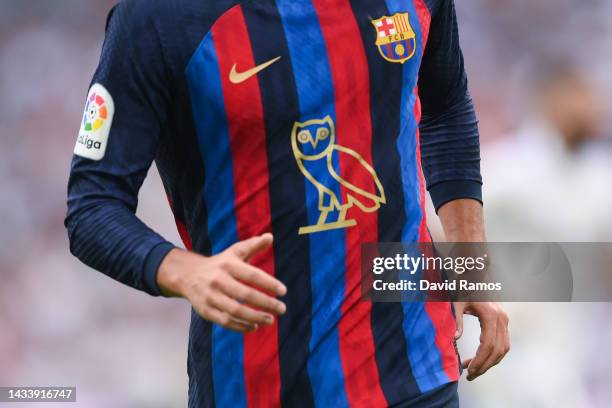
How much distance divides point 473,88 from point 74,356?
7.62 ft

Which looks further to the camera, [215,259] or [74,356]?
[74,356]

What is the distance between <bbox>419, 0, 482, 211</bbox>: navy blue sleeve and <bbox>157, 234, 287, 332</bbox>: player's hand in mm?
1026

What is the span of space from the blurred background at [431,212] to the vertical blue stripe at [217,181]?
2690 millimetres

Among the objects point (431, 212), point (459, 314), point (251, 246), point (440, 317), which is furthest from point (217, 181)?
point (431, 212)

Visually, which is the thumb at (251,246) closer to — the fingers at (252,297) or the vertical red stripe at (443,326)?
the fingers at (252,297)

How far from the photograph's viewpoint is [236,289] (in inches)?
72.2

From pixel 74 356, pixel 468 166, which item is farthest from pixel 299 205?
pixel 74 356

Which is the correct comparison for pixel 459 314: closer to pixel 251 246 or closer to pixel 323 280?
pixel 323 280

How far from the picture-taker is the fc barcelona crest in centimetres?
235

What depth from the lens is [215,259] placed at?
1.90 metres

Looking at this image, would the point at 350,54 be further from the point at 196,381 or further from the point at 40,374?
the point at 40,374

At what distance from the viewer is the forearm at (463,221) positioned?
8.97 ft

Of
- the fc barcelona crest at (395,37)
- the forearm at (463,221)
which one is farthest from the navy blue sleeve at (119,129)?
the forearm at (463,221)

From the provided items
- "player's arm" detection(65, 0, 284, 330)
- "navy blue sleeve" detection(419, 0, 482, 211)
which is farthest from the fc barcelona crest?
"player's arm" detection(65, 0, 284, 330)
